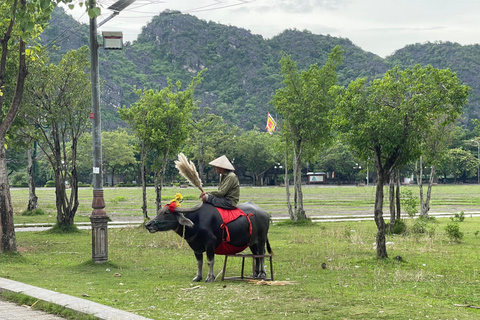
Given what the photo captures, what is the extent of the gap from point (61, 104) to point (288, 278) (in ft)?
51.9

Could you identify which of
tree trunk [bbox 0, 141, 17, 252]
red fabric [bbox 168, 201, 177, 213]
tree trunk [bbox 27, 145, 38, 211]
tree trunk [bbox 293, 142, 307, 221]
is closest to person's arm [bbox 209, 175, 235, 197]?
red fabric [bbox 168, 201, 177, 213]

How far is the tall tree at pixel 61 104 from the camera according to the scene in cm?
2416

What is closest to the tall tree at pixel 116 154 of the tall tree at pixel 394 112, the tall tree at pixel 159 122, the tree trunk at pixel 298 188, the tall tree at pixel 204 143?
the tall tree at pixel 204 143

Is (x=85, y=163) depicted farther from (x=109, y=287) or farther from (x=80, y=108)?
(x=109, y=287)

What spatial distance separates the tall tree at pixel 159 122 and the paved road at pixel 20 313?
1709 cm

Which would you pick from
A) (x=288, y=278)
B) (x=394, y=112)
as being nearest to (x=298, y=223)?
(x=394, y=112)

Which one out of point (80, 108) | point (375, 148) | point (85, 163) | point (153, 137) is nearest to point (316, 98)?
point (153, 137)

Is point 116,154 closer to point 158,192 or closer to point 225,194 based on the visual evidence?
point 158,192

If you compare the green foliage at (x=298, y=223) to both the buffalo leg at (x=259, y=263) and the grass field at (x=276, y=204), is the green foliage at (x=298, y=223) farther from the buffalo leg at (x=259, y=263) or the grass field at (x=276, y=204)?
the buffalo leg at (x=259, y=263)

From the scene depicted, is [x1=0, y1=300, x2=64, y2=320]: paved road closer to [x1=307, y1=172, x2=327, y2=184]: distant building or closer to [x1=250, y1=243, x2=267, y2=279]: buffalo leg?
[x1=250, y1=243, x2=267, y2=279]: buffalo leg

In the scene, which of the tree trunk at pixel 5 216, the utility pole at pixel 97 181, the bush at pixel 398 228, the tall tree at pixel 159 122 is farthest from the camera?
the tall tree at pixel 159 122

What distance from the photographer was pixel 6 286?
451 inches

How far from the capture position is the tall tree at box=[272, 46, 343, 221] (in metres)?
30.0

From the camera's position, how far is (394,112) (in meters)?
15.7
